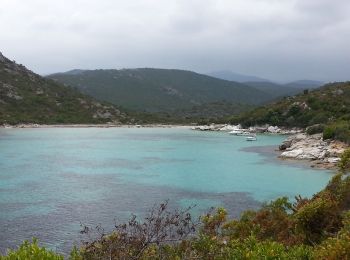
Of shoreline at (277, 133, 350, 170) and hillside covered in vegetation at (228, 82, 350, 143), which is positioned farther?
hillside covered in vegetation at (228, 82, 350, 143)

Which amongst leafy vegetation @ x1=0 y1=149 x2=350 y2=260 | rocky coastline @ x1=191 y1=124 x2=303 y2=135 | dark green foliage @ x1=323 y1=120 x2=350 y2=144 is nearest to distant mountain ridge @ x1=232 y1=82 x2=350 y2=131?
rocky coastline @ x1=191 y1=124 x2=303 y2=135

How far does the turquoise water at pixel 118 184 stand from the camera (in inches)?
1252

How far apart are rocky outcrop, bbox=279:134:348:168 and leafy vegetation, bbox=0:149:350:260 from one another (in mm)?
38397

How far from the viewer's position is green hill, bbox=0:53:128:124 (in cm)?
16288

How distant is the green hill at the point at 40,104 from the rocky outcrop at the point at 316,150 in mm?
102740

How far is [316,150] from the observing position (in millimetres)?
71812

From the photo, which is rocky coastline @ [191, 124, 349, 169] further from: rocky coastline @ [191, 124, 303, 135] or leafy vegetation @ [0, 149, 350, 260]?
rocky coastline @ [191, 124, 303, 135]

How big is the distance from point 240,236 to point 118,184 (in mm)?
30339

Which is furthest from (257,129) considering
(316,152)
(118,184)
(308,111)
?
(118,184)

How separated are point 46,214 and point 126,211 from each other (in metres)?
5.95

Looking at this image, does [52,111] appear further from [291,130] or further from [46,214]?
[46,214]

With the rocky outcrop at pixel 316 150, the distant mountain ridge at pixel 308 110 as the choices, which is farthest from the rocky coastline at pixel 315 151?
the distant mountain ridge at pixel 308 110

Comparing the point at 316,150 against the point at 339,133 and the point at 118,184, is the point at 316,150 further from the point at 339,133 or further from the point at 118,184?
the point at 118,184

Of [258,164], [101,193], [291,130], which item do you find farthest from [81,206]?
[291,130]
